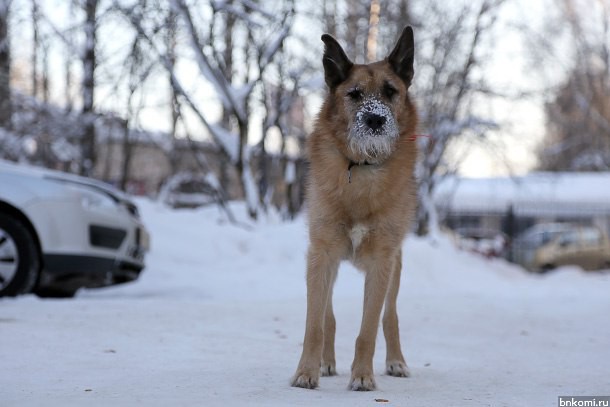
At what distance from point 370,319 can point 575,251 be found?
21.4 metres

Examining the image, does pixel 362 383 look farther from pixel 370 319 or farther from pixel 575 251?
pixel 575 251

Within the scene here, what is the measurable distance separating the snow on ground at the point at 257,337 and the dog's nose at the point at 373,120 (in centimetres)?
149

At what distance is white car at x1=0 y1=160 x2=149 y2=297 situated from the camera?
805 centimetres

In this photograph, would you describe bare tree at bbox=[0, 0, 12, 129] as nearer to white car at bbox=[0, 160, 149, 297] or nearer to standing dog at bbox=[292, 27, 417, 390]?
white car at bbox=[0, 160, 149, 297]

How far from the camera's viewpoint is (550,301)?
11.4 metres

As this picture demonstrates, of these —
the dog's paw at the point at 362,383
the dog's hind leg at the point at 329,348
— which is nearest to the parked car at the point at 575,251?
the dog's hind leg at the point at 329,348

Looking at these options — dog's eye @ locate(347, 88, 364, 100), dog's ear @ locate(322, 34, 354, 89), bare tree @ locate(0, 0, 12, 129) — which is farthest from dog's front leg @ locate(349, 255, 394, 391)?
bare tree @ locate(0, 0, 12, 129)

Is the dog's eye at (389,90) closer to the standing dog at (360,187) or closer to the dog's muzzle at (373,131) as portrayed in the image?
the standing dog at (360,187)

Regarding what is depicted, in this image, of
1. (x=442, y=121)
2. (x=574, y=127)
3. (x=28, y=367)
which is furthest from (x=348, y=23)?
(x=574, y=127)

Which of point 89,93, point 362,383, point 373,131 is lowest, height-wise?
point 362,383

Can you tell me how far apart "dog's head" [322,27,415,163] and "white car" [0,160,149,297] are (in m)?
4.39

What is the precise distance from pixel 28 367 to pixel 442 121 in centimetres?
1473

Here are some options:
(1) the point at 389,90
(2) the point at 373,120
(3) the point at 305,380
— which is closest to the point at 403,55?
(1) the point at 389,90

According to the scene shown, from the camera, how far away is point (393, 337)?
Answer: 526 centimetres
